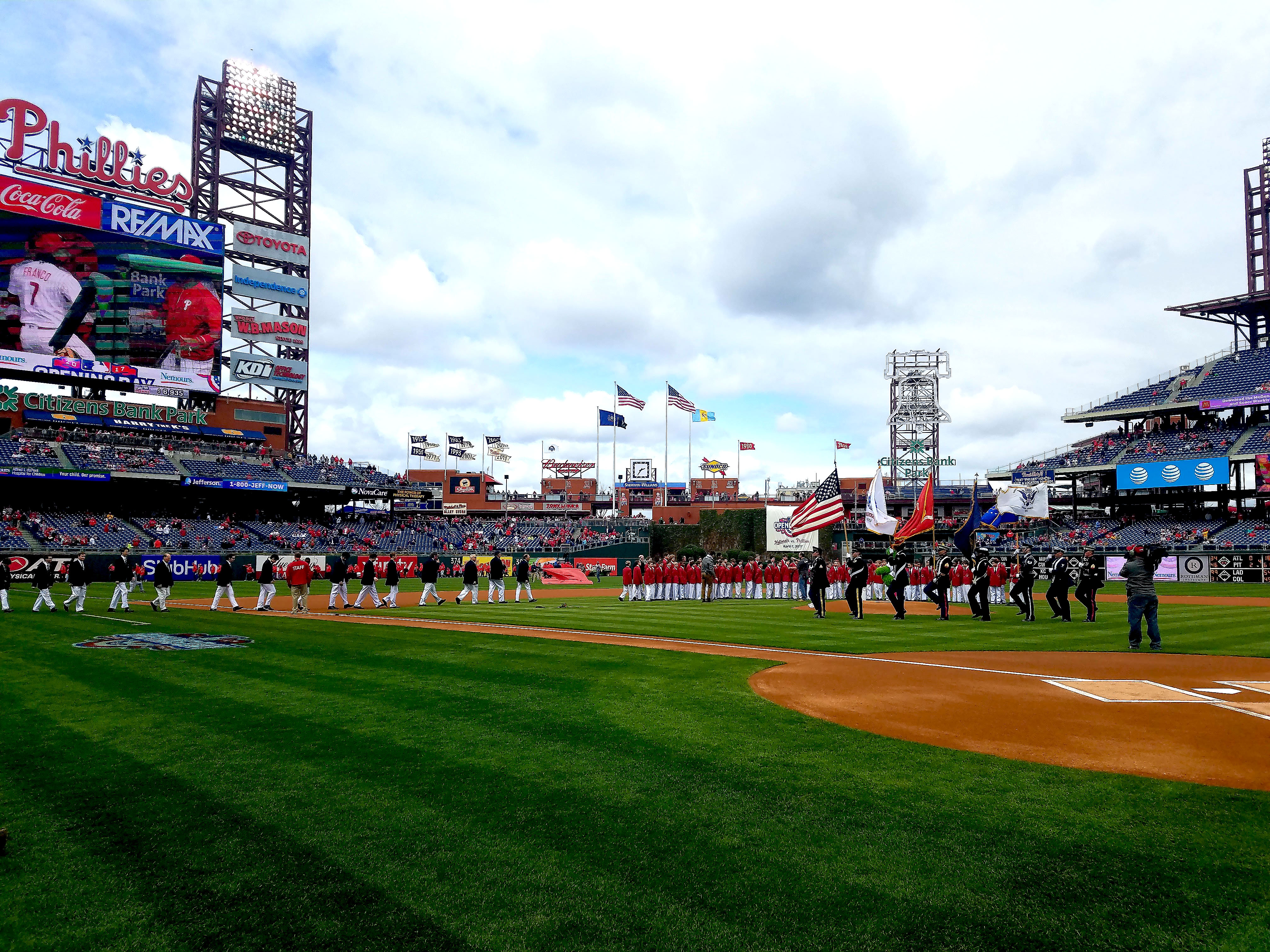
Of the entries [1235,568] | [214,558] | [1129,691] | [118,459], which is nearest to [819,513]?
[1129,691]

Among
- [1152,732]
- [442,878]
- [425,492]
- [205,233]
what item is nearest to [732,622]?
[1152,732]

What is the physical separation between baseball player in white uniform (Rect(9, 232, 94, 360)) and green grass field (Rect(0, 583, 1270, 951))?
4829 cm

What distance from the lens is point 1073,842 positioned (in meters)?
4.97

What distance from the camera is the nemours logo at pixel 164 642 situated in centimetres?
1395

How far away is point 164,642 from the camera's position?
1482 centimetres

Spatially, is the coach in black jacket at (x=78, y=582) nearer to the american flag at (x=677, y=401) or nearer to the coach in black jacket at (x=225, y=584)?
the coach in black jacket at (x=225, y=584)

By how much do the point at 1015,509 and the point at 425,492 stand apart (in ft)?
188

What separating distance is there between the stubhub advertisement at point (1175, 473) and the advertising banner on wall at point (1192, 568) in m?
8.72

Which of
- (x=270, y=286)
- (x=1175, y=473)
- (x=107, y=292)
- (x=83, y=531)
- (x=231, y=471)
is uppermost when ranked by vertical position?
(x=270, y=286)

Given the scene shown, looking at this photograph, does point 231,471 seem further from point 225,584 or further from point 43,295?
point 225,584

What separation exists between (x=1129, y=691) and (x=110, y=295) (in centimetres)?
5886

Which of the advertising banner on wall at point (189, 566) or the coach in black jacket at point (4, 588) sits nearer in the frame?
the coach in black jacket at point (4, 588)

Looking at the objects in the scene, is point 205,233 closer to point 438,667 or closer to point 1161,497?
point 438,667

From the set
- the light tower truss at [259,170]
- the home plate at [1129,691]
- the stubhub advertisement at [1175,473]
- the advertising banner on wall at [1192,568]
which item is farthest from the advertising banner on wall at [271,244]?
the advertising banner on wall at [1192,568]
